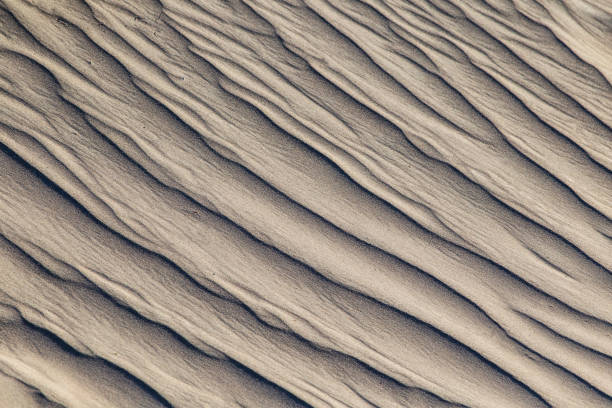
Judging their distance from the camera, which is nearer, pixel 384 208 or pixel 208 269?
pixel 208 269

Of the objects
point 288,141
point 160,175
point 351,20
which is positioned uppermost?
point 351,20

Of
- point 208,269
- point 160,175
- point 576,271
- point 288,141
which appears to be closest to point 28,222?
point 160,175

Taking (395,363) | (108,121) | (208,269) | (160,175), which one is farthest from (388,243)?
(108,121)

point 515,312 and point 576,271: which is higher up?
point 576,271

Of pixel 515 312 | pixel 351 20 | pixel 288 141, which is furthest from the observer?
pixel 351 20

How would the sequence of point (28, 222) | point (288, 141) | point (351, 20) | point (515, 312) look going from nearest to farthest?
point (28, 222) → point (515, 312) → point (288, 141) → point (351, 20)

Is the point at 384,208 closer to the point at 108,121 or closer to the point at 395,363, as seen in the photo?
the point at 395,363
